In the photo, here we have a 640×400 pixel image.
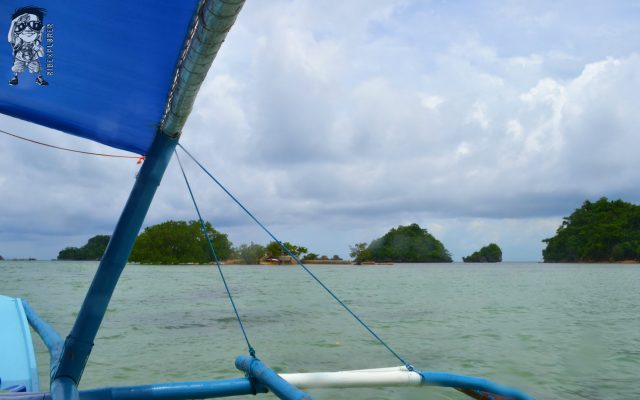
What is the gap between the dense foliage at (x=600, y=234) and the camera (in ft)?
347

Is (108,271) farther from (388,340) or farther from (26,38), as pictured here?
(388,340)

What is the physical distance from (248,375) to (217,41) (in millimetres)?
2645

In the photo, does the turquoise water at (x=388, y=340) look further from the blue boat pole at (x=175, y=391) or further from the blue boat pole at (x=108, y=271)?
the blue boat pole at (x=108, y=271)

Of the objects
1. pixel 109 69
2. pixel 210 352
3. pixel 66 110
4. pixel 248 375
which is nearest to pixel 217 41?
pixel 109 69

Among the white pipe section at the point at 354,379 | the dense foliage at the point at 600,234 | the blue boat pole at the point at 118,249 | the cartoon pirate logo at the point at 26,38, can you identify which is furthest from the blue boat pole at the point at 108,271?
the dense foliage at the point at 600,234

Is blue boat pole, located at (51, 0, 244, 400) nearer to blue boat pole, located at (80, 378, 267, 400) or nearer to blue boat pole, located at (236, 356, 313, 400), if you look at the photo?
blue boat pole, located at (80, 378, 267, 400)

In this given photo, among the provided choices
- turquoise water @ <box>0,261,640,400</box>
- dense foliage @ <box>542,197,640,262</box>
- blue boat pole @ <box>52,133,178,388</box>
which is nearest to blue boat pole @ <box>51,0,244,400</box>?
blue boat pole @ <box>52,133,178,388</box>

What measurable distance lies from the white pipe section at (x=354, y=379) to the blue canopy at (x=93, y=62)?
2.19m

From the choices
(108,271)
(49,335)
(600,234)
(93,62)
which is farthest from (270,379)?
(600,234)

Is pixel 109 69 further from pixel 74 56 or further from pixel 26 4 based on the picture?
pixel 26 4

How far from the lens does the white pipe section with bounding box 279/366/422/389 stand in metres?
4.02

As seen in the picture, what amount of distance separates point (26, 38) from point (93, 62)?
13.7 inches

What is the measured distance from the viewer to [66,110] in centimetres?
318

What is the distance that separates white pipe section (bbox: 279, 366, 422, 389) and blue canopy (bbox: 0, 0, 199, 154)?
7.19 feet
